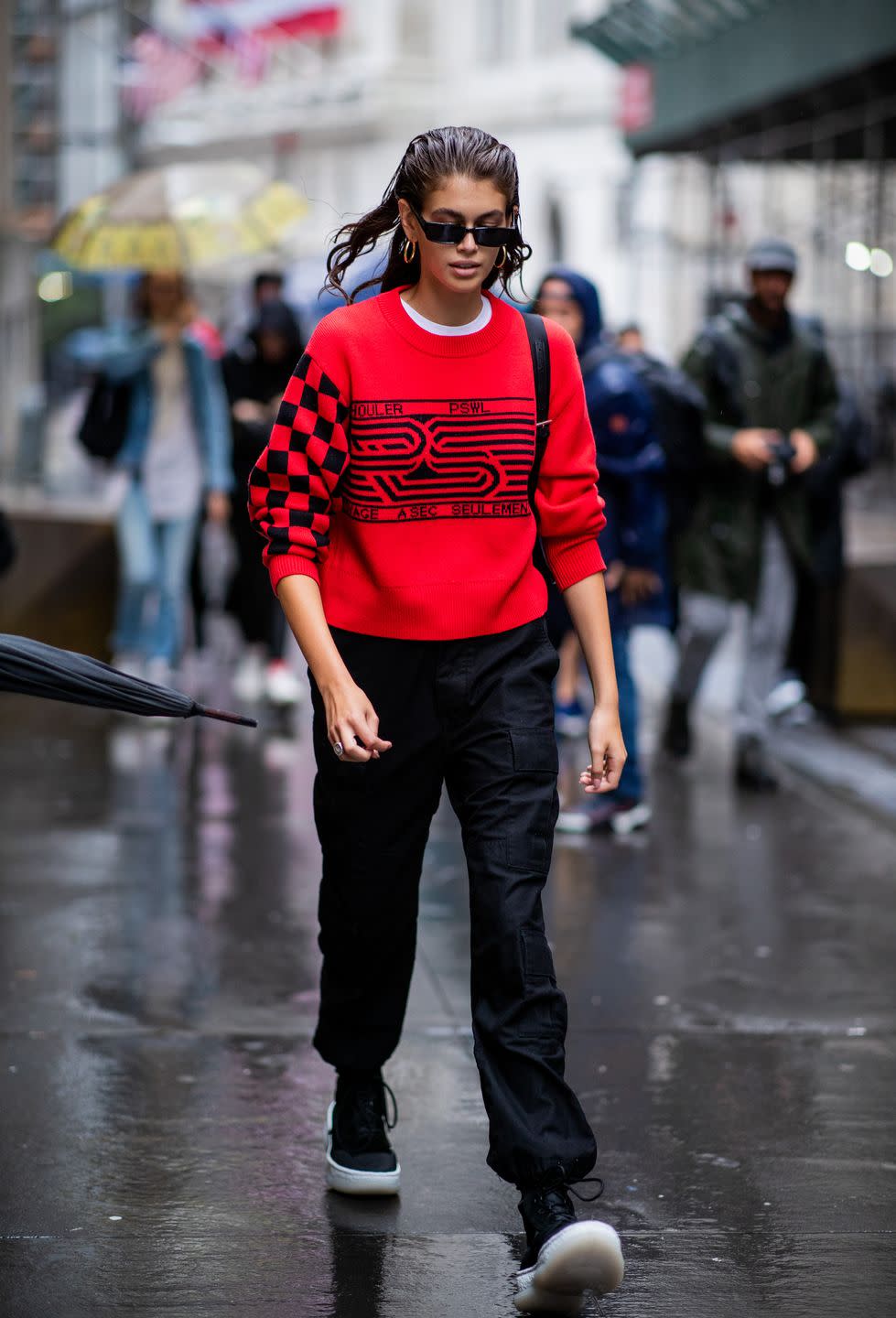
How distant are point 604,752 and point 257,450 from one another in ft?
22.5

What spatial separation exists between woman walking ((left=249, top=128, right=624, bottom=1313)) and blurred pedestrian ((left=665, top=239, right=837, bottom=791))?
164 inches

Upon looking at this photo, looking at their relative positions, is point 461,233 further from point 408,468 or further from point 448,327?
point 408,468

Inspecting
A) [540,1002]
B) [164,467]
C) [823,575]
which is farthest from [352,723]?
[164,467]

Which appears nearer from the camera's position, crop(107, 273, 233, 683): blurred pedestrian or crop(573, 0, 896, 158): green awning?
crop(107, 273, 233, 683): blurred pedestrian

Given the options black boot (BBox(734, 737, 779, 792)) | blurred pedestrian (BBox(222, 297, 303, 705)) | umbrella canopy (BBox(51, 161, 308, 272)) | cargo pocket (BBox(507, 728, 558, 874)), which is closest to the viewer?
cargo pocket (BBox(507, 728, 558, 874))

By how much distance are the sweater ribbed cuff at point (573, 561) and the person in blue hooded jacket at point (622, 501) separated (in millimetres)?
3304

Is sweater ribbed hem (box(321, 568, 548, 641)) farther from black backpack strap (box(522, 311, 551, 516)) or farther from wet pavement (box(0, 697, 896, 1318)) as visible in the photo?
wet pavement (box(0, 697, 896, 1318))

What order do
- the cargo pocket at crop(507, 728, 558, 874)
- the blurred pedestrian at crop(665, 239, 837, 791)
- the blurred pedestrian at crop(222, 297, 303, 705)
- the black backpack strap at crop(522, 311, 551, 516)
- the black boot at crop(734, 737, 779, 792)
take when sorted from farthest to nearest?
1. the blurred pedestrian at crop(222, 297, 303, 705)
2. the black boot at crop(734, 737, 779, 792)
3. the blurred pedestrian at crop(665, 239, 837, 791)
4. the black backpack strap at crop(522, 311, 551, 516)
5. the cargo pocket at crop(507, 728, 558, 874)

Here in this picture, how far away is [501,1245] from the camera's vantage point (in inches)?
151

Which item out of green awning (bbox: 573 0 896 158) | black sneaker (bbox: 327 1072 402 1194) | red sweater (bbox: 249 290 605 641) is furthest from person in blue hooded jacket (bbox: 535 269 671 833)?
green awning (bbox: 573 0 896 158)

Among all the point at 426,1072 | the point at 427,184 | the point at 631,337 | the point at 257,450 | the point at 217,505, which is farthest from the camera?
the point at 631,337

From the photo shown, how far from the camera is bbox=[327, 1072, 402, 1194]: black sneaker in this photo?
405 centimetres

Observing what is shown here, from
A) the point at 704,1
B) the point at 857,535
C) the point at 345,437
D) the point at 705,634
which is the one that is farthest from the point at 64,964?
the point at 704,1

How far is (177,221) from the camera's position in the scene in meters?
13.6
